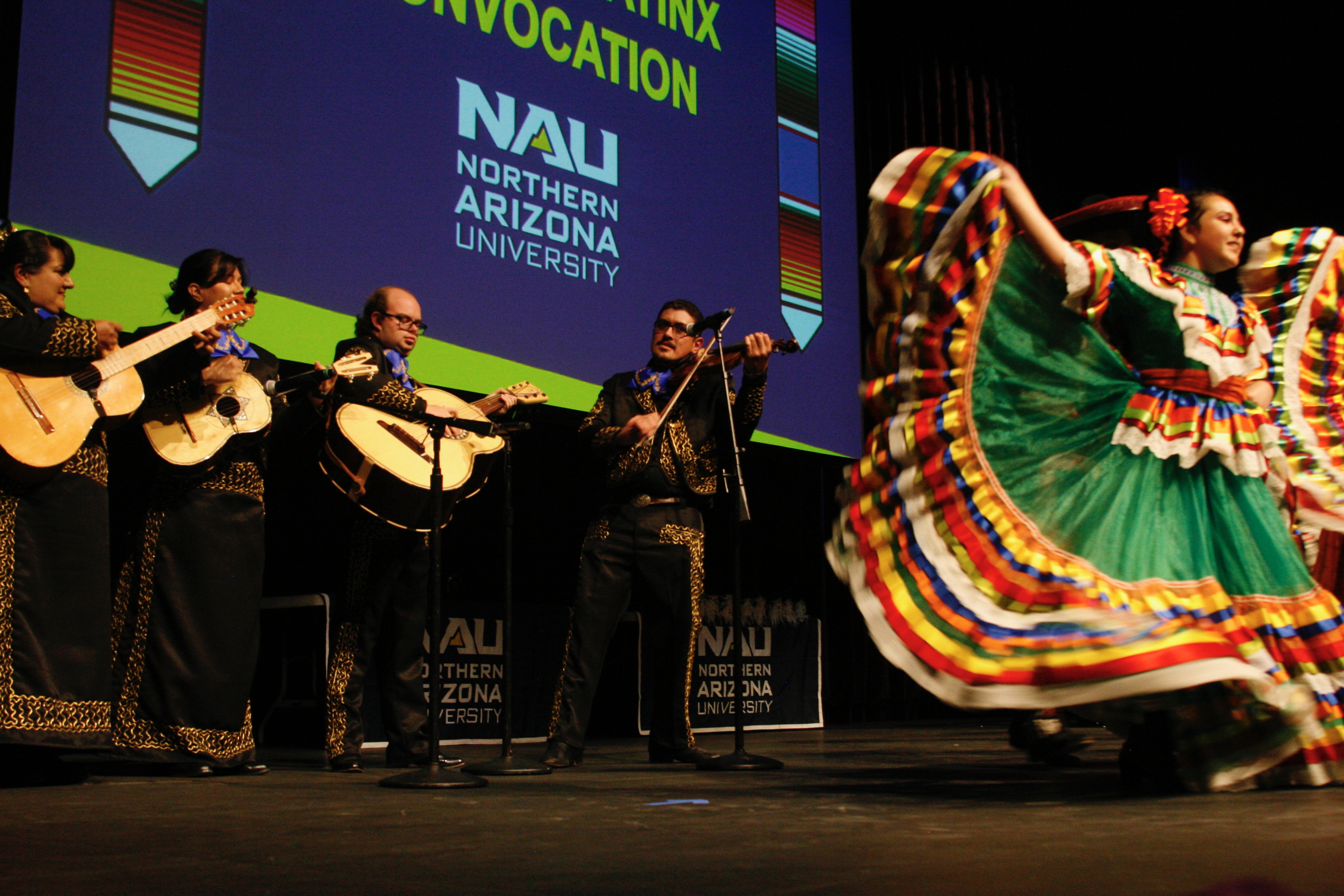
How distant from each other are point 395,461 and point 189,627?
2.50 feet

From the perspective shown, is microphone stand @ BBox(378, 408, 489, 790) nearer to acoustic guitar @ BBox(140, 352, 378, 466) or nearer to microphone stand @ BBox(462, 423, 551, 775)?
microphone stand @ BBox(462, 423, 551, 775)

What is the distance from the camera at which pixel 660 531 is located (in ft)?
12.9

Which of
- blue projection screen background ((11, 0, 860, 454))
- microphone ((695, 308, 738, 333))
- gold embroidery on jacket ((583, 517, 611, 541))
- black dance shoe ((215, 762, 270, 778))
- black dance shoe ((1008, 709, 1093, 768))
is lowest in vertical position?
black dance shoe ((215, 762, 270, 778))

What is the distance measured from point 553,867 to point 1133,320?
6.55ft

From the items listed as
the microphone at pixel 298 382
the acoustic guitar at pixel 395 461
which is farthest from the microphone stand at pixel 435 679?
the microphone at pixel 298 382

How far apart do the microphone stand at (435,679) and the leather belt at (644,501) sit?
915mm

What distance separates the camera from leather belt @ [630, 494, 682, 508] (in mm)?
3947

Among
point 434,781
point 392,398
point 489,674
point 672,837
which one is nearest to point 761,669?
point 489,674

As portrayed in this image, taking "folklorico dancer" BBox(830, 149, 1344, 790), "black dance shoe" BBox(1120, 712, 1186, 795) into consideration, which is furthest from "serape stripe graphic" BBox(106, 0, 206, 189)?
"black dance shoe" BBox(1120, 712, 1186, 795)

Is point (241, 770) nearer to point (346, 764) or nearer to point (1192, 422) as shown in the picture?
point (346, 764)

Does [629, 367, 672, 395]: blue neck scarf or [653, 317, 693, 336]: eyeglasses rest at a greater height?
[653, 317, 693, 336]: eyeglasses

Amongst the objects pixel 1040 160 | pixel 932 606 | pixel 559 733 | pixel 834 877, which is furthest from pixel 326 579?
pixel 1040 160

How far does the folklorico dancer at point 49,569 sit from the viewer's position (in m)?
2.98

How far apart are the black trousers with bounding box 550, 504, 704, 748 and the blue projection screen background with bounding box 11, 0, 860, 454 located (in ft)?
3.76
